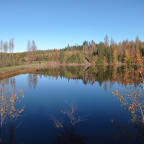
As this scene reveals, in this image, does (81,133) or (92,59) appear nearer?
(81,133)

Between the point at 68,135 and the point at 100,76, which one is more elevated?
the point at 100,76

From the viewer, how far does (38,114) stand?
1052 cm

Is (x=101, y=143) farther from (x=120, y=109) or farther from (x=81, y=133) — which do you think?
(x=120, y=109)

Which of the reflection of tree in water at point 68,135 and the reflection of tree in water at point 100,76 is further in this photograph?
the reflection of tree in water at point 100,76

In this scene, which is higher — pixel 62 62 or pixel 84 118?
pixel 62 62

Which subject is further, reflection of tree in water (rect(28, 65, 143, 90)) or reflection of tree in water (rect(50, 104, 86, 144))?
reflection of tree in water (rect(28, 65, 143, 90))

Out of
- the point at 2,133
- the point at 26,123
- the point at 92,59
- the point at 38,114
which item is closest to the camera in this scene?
the point at 2,133

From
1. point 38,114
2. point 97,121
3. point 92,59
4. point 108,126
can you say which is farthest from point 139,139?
point 92,59

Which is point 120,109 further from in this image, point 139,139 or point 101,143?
point 101,143

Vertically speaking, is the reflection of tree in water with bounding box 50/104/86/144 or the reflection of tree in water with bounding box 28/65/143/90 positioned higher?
the reflection of tree in water with bounding box 28/65/143/90

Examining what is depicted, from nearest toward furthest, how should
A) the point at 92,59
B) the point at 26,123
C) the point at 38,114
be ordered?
the point at 26,123 → the point at 38,114 → the point at 92,59

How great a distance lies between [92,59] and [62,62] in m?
17.8

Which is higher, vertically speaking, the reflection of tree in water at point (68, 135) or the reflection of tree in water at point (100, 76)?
the reflection of tree in water at point (100, 76)

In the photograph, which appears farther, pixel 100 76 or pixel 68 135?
pixel 100 76
